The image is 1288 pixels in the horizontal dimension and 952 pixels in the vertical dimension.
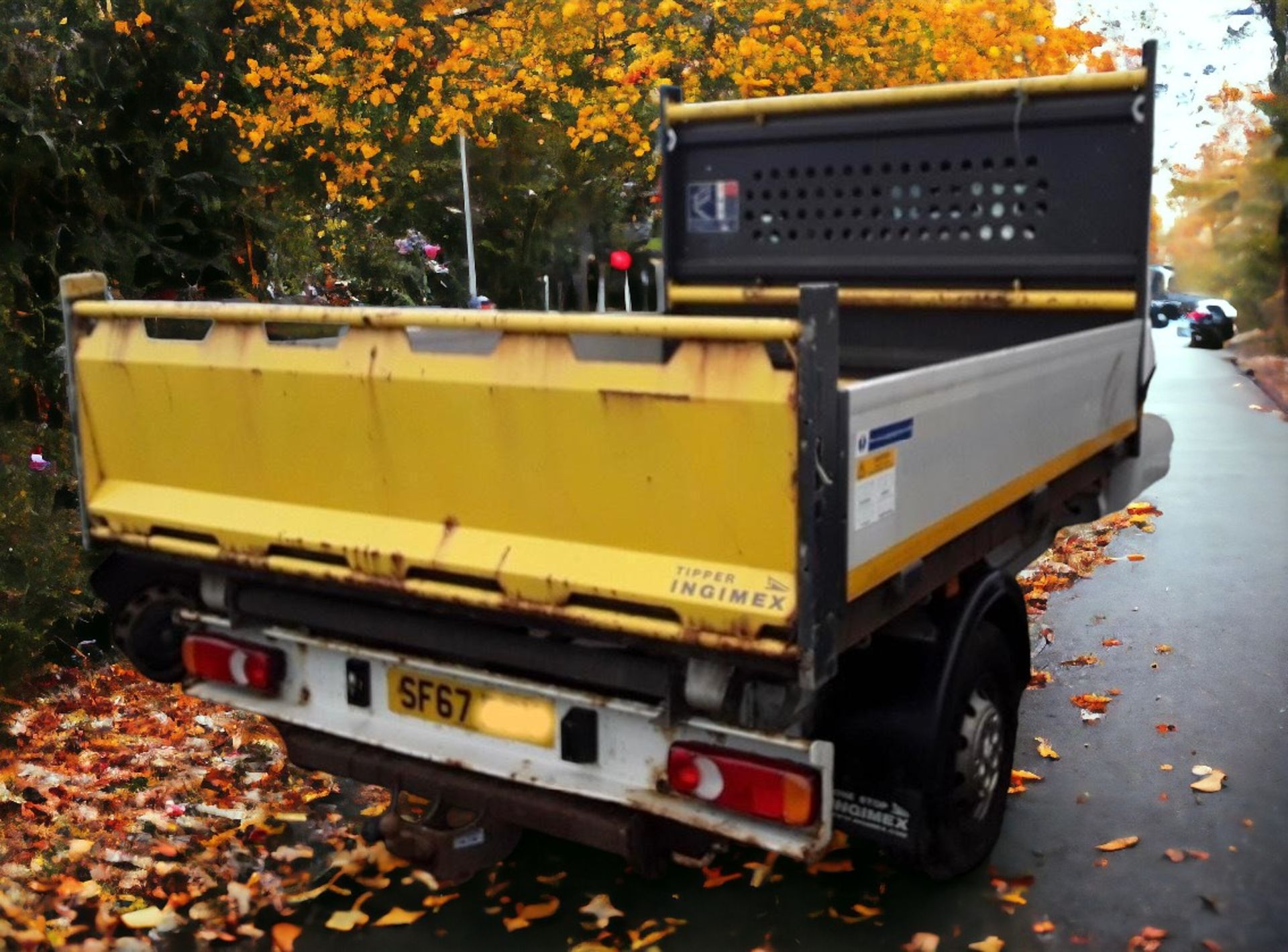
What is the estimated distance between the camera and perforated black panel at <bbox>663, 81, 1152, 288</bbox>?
17.6 ft

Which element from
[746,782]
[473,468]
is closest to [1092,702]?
[746,782]

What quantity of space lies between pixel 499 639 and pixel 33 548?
331 centimetres

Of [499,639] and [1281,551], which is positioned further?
[1281,551]

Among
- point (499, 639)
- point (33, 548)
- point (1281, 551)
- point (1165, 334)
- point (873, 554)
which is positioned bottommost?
point (1165, 334)

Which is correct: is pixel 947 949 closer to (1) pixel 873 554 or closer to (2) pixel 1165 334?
(1) pixel 873 554

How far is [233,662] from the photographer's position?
4.16 m

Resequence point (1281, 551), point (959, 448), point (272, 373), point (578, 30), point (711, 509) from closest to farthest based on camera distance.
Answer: point (711, 509), point (959, 448), point (272, 373), point (1281, 551), point (578, 30)

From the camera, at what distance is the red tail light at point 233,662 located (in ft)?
13.4

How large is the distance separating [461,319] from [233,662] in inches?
63.2

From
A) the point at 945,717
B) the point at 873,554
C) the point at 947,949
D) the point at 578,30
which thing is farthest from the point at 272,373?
the point at 578,30

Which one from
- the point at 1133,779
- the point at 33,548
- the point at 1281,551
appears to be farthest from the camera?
the point at 1281,551

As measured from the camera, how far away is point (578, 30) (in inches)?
481

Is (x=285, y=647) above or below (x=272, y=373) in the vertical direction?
below

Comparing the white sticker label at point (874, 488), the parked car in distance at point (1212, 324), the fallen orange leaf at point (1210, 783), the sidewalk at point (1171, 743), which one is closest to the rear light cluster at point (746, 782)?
the white sticker label at point (874, 488)
